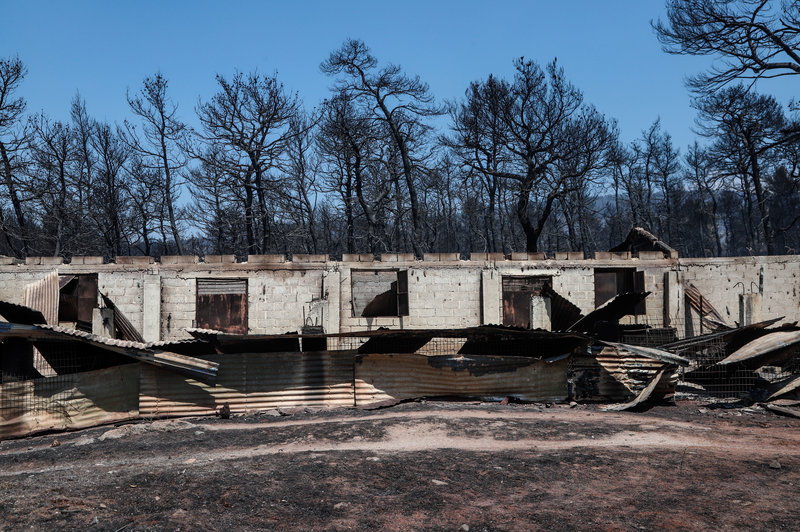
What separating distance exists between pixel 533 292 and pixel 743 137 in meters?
20.0

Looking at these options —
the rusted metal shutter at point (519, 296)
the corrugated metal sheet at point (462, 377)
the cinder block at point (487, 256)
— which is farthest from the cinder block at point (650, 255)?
the corrugated metal sheet at point (462, 377)

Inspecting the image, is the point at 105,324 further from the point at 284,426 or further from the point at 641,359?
the point at 641,359

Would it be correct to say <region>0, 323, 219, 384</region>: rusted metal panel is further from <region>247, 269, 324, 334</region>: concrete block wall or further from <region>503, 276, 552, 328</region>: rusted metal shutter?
<region>503, 276, 552, 328</region>: rusted metal shutter

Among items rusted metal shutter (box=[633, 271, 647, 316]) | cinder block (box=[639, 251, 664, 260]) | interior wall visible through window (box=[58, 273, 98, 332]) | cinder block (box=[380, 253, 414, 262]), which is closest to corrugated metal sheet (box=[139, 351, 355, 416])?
cinder block (box=[380, 253, 414, 262])

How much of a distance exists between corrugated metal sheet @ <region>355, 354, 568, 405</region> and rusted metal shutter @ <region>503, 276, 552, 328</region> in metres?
5.97

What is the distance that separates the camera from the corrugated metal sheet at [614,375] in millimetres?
12664

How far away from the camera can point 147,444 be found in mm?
9633

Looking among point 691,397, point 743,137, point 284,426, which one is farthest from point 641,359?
point 743,137

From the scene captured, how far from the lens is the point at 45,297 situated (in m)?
15.1

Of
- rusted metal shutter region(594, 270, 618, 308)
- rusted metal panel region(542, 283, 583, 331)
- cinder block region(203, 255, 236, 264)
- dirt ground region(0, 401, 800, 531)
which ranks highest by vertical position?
cinder block region(203, 255, 236, 264)

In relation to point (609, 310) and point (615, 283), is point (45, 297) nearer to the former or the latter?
point (609, 310)

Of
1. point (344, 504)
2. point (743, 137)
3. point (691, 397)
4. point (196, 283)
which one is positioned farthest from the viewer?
point (743, 137)

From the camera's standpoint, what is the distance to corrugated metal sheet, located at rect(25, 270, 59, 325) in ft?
48.8

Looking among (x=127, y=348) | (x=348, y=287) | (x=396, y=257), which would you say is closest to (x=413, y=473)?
(x=127, y=348)
